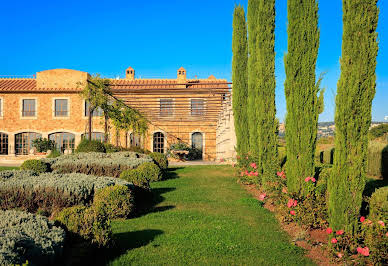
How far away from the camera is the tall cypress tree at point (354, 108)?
12.9ft

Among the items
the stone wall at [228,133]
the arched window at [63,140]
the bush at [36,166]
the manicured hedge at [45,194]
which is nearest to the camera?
the manicured hedge at [45,194]

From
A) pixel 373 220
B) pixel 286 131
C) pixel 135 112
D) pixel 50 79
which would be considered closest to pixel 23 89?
pixel 50 79

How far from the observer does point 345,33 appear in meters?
4.12

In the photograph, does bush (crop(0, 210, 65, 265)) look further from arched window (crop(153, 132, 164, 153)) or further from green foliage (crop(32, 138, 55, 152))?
green foliage (crop(32, 138, 55, 152))

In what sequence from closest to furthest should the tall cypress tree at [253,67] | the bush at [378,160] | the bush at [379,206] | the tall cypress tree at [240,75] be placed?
the bush at [379,206], the tall cypress tree at [253,67], the bush at [378,160], the tall cypress tree at [240,75]

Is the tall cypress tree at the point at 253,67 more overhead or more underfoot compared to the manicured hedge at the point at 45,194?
more overhead

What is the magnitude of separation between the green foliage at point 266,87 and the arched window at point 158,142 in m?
17.4

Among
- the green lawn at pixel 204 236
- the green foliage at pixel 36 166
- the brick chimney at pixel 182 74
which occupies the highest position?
the brick chimney at pixel 182 74

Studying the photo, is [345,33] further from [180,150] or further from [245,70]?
[180,150]

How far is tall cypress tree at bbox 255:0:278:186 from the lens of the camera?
26.1 feet

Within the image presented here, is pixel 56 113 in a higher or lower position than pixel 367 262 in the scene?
higher

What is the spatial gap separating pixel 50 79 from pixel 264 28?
2114 centimetres

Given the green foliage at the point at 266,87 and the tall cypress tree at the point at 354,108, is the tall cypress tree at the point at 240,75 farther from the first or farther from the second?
the tall cypress tree at the point at 354,108

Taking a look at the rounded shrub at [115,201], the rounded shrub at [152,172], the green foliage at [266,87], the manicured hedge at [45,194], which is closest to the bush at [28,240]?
the rounded shrub at [115,201]
